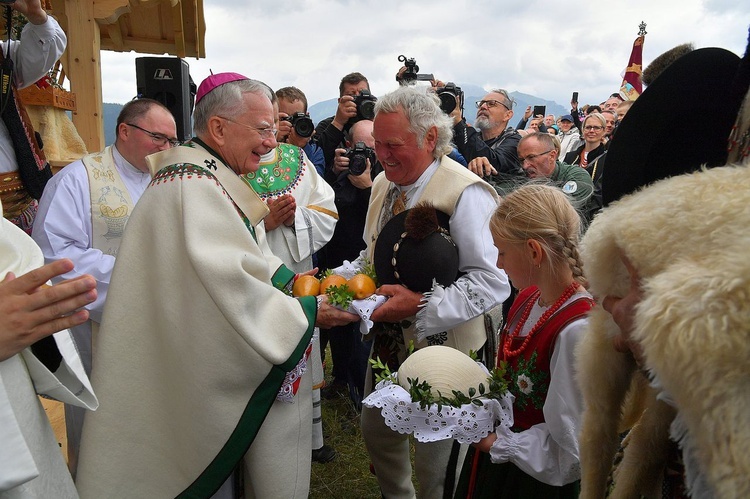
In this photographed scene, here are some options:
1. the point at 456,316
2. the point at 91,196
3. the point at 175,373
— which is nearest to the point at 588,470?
the point at 456,316

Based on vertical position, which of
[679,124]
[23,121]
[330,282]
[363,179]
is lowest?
[330,282]

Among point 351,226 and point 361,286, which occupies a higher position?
point 361,286

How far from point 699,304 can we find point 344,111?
440 centimetres

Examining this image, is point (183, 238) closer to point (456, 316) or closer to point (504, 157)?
point (456, 316)

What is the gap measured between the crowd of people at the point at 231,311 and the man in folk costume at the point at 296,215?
679mm

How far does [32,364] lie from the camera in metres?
1.38

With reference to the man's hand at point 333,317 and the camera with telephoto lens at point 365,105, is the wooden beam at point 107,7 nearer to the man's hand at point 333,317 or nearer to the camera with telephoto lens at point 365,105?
the camera with telephoto lens at point 365,105

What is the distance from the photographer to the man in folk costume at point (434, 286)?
2674mm

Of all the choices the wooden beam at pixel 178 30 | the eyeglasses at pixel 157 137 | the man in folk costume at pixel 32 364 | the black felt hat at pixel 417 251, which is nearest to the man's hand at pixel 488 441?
the black felt hat at pixel 417 251

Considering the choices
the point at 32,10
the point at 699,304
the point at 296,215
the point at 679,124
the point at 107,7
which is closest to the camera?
the point at 699,304

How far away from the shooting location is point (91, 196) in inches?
127

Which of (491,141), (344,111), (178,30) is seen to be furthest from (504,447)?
(178,30)

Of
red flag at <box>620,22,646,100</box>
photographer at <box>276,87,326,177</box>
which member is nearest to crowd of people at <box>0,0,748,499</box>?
photographer at <box>276,87,326,177</box>

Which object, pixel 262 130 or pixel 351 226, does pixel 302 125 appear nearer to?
pixel 351 226
